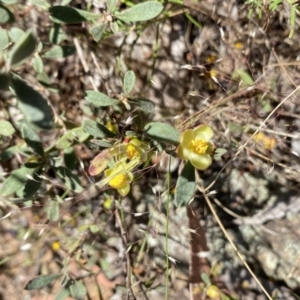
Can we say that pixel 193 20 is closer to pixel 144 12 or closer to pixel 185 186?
pixel 144 12

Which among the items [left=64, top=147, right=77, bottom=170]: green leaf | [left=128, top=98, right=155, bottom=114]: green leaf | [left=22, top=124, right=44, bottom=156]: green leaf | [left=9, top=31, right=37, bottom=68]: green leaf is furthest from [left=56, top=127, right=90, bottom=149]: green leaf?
[left=9, top=31, right=37, bottom=68]: green leaf

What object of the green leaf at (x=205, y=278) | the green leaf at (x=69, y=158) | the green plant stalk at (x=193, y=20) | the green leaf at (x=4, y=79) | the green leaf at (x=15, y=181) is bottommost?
the green leaf at (x=205, y=278)

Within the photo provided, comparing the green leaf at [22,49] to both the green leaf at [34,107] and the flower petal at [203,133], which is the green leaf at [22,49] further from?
the flower petal at [203,133]

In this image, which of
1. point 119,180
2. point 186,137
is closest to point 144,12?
point 186,137

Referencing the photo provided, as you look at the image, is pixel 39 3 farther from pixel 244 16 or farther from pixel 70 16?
pixel 244 16

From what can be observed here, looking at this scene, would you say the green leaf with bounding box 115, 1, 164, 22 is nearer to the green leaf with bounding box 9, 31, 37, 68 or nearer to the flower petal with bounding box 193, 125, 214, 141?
the flower petal with bounding box 193, 125, 214, 141

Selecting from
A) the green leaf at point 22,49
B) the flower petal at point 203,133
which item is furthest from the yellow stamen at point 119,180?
the green leaf at point 22,49
